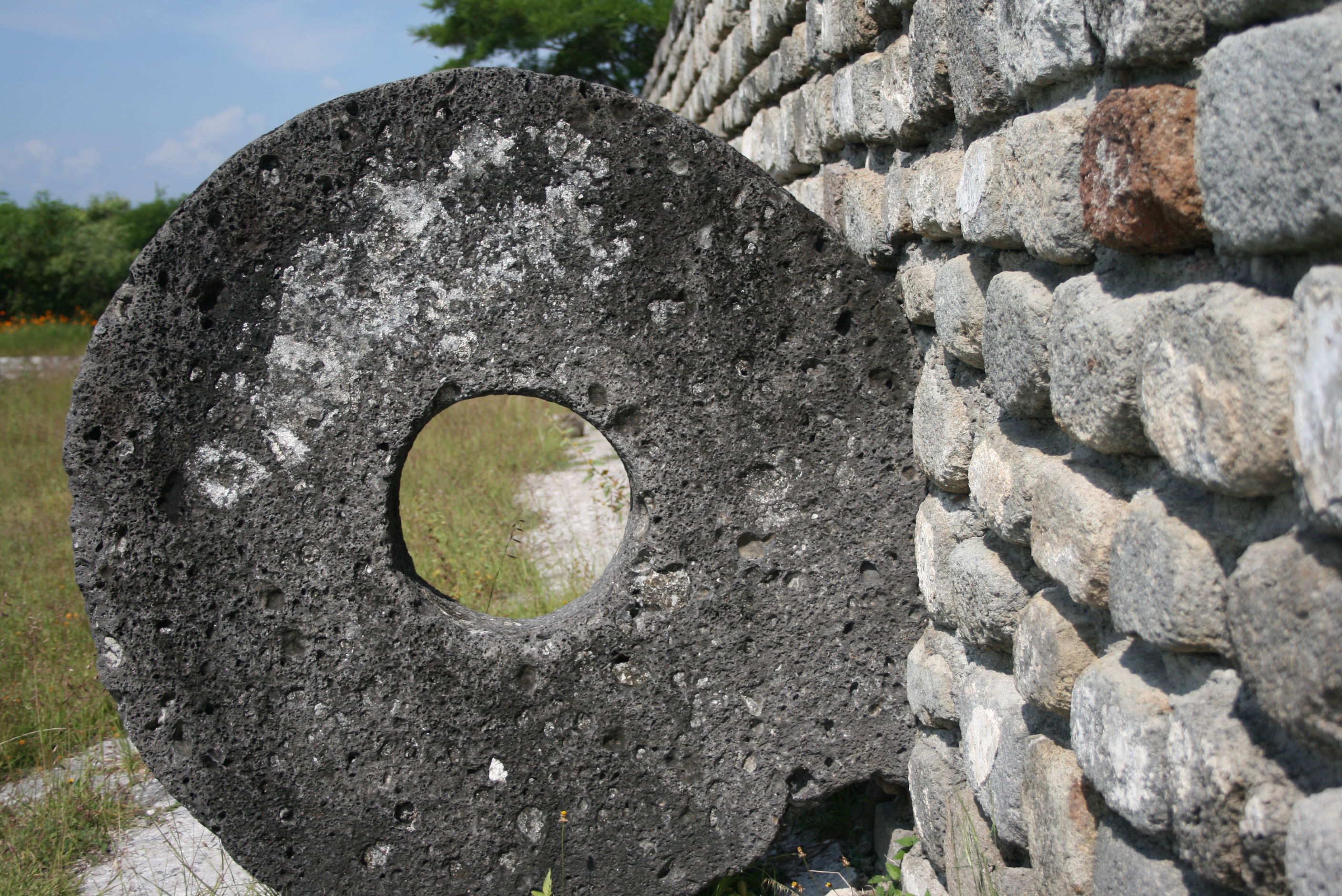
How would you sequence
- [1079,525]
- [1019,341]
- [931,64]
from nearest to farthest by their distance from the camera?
[1079,525] → [1019,341] → [931,64]

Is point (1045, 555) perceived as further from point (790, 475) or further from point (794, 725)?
Answer: point (794, 725)

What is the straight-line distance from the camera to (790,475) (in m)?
2.05

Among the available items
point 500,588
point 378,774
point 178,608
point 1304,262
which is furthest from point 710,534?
point 500,588

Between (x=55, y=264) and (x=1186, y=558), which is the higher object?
(x=55, y=264)

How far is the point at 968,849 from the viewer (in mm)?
1729

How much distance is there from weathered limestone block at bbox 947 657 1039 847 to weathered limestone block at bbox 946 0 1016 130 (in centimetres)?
100

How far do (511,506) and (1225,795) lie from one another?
15.1ft

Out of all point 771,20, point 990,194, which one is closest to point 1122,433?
point 990,194

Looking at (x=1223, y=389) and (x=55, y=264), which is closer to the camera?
(x=1223, y=389)

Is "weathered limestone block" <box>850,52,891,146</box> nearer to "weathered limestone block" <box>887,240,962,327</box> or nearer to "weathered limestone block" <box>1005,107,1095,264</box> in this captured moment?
"weathered limestone block" <box>887,240,962,327</box>

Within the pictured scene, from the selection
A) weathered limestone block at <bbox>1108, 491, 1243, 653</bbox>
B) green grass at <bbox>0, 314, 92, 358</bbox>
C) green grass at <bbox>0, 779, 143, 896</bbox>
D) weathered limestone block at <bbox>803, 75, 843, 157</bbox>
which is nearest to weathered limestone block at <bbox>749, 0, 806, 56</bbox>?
weathered limestone block at <bbox>803, 75, 843, 157</bbox>

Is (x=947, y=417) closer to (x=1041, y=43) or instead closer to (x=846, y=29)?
(x=1041, y=43)

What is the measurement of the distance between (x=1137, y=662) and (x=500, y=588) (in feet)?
10.7

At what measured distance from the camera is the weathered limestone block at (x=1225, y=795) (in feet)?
2.94
